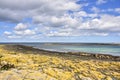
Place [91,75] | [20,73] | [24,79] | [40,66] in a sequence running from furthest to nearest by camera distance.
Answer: [40,66] → [91,75] → [20,73] → [24,79]

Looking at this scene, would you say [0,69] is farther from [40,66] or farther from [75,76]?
[75,76]

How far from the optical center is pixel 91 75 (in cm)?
955

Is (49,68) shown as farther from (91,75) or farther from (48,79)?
(91,75)

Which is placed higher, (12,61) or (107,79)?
(12,61)

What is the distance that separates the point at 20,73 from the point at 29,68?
0.97 m

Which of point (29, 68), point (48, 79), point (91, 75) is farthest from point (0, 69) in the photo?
point (91, 75)

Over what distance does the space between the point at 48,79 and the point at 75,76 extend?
4.56ft

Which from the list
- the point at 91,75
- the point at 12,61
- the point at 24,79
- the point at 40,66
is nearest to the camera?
the point at 24,79

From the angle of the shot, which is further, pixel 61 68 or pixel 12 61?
pixel 12 61

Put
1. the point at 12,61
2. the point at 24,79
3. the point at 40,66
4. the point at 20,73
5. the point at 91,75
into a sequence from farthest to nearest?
the point at 12,61
the point at 40,66
the point at 91,75
the point at 20,73
the point at 24,79

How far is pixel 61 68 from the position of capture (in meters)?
10.1

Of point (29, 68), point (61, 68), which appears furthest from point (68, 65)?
point (29, 68)

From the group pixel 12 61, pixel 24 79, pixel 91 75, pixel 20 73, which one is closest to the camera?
pixel 24 79

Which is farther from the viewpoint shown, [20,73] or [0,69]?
[0,69]
